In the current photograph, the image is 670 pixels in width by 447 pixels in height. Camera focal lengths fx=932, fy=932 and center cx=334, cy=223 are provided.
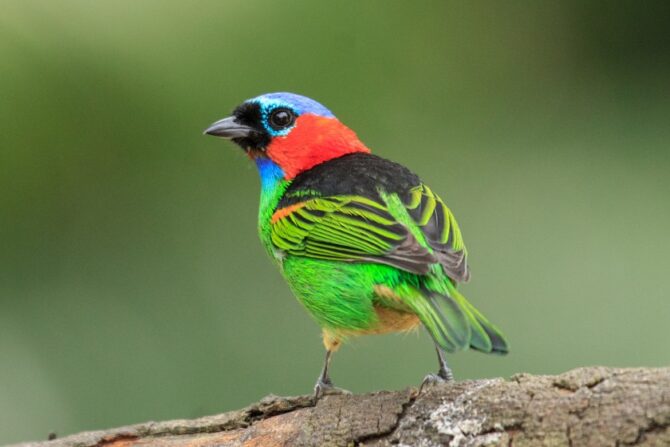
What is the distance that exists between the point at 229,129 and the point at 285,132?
0.96 feet

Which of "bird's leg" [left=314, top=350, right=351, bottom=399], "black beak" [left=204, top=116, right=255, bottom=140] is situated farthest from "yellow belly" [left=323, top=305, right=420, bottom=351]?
"black beak" [left=204, top=116, right=255, bottom=140]

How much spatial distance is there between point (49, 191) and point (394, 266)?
8.17ft

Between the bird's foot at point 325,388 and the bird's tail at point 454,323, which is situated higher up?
the bird's tail at point 454,323

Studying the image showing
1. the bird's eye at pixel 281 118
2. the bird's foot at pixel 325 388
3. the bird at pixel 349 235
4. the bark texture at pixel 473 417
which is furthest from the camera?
the bird's eye at pixel 281 118

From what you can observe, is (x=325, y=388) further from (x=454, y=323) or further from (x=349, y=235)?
(x=454, y=323)

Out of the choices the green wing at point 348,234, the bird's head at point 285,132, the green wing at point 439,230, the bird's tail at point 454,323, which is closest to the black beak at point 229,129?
the bird's head at point 285,132

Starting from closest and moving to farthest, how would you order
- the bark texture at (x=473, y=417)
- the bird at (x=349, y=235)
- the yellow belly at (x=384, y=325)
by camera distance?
1. the bark texture at (x=473, y=417)
2. the bird at (x=349, y=235)
3. the yellow belly at (x=384, y=325)

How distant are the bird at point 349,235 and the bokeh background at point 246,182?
1.50ft

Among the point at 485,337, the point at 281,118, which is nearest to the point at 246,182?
the point at 281,118

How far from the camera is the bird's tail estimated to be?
306 centimetres

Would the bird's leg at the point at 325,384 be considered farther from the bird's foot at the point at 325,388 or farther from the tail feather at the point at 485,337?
the tail feather at the point at 485,337

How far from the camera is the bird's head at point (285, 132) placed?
4.77 meters

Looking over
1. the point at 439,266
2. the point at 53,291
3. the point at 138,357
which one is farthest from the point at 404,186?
the point at 53,291

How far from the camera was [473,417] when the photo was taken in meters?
2.88
